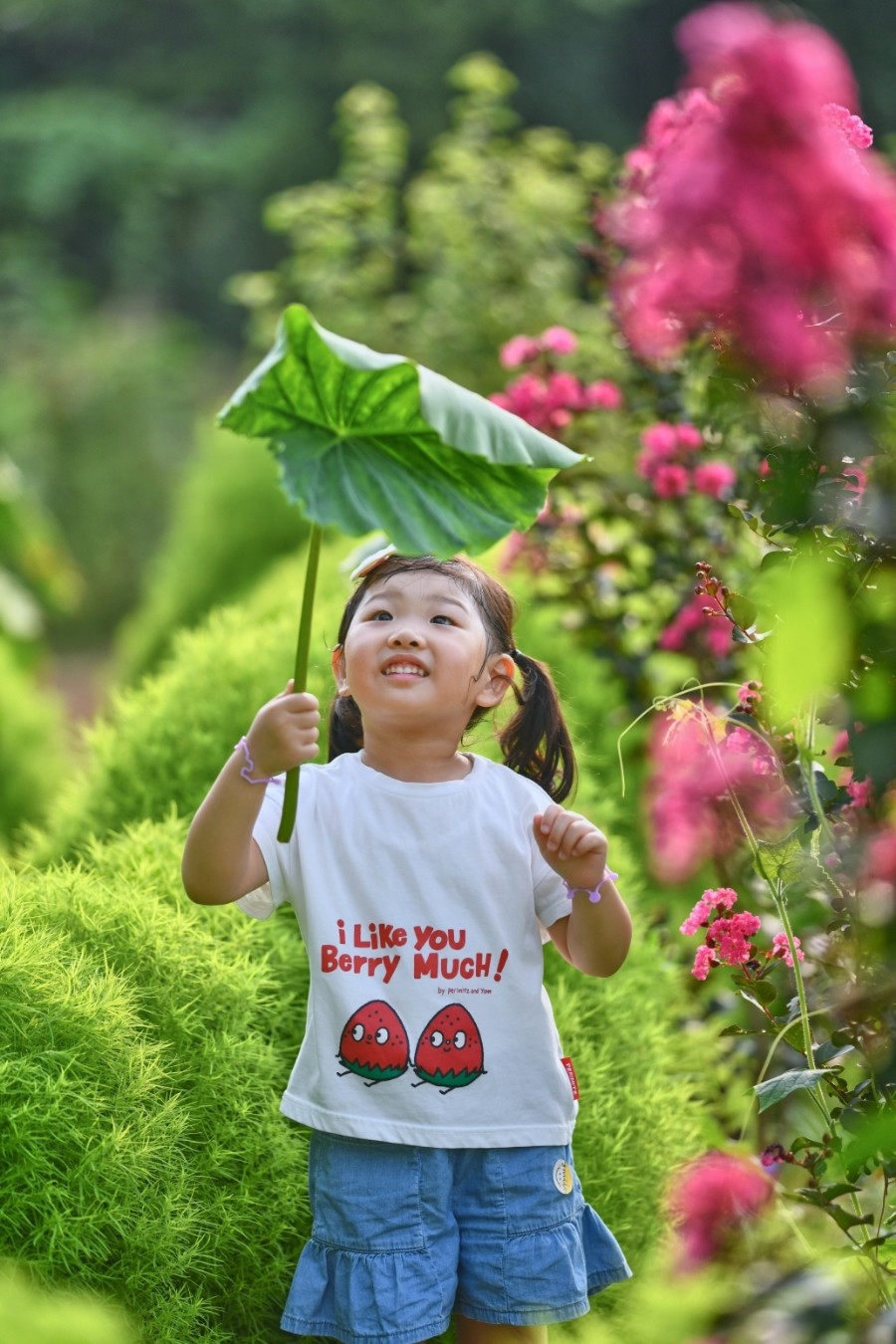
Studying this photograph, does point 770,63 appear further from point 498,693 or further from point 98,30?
point 98,30

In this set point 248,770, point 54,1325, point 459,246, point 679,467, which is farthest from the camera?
point 459,246

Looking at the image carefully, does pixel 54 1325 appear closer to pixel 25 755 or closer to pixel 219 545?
pixel 25 755

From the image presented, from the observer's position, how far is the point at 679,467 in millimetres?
3170

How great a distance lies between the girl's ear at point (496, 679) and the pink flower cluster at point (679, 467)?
5.11ft

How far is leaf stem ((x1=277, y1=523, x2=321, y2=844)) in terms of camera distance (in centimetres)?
123

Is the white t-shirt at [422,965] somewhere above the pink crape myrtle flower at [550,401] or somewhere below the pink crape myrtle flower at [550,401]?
above

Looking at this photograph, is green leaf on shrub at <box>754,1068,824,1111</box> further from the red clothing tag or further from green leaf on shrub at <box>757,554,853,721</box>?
green leaf on shrub at <box>757,554,853,721</box>

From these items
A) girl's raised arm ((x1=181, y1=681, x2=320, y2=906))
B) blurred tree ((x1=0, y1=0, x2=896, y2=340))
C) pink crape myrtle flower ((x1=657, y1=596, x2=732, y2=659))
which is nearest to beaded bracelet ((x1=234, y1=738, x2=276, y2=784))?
girl's raised arm ((x1=181, y1=681, x2=320, y2=906))

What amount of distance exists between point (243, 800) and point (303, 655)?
0.21 m

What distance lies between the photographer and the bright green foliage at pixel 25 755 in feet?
14.6

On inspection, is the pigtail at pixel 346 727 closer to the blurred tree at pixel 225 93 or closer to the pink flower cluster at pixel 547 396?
the pink flower cluster at pixel 547 396

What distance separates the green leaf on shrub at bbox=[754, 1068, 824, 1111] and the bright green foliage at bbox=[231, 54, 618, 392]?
14.4 ft

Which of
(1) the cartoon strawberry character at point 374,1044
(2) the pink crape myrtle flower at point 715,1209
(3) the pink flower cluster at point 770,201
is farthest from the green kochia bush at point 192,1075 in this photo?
(3) the pink flower cluster at point 770,201

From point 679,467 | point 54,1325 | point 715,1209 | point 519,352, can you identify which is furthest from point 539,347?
point 54,1325
